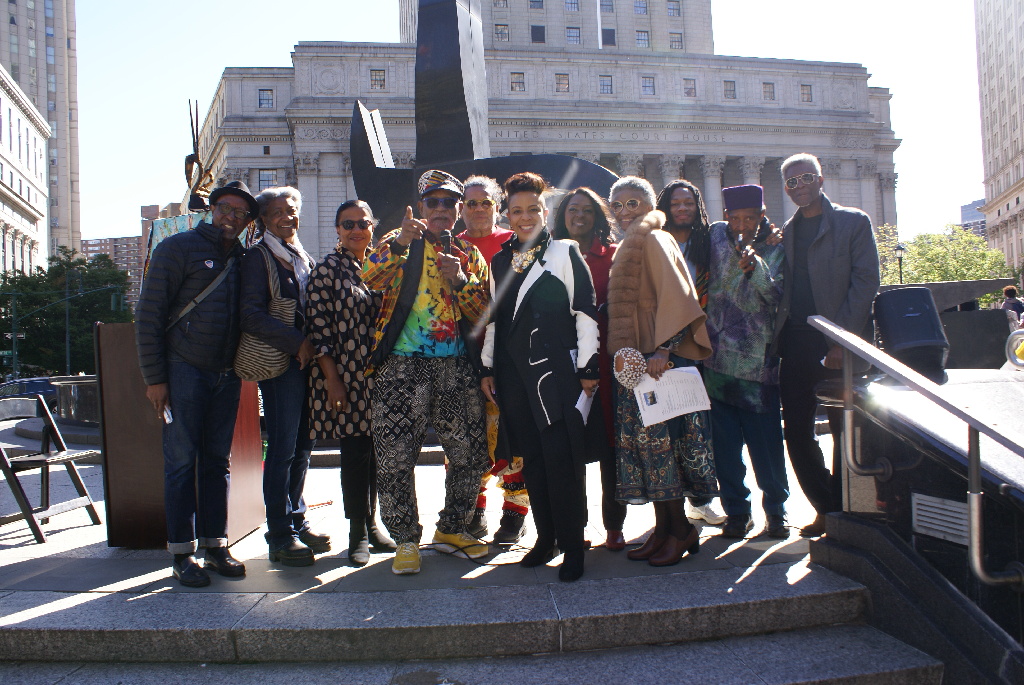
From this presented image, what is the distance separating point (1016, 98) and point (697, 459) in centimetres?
10155

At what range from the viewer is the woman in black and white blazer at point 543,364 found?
3494mm

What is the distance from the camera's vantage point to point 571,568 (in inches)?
134

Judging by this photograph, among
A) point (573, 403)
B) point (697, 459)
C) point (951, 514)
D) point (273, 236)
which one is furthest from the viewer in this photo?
point (273, 236)

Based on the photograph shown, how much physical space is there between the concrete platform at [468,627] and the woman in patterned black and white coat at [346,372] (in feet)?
1.90

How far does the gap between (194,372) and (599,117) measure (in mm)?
54187

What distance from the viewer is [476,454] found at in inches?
153

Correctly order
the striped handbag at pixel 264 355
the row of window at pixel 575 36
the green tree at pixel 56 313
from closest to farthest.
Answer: the striped handbag at pixel 264 355 → the green tree at pixel 56 313 → the row of window at pixel 575 36

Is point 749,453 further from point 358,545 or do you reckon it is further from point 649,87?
point 649,87

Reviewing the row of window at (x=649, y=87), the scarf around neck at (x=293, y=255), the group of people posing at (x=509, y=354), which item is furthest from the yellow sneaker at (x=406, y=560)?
the row of window at (x=649, y=87)

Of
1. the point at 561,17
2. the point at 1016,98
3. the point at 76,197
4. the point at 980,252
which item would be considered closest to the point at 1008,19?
the point at 1016,98

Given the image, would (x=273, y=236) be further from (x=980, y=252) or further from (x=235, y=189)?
(x=980, y=252)

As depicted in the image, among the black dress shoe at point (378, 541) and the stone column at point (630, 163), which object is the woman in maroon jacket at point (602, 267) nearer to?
the black dress shoe at point (378, 541)

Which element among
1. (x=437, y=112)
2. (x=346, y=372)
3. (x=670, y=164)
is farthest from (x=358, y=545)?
(x=670, y=164)

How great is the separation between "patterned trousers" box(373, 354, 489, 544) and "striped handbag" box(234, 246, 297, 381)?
1.79 ft
